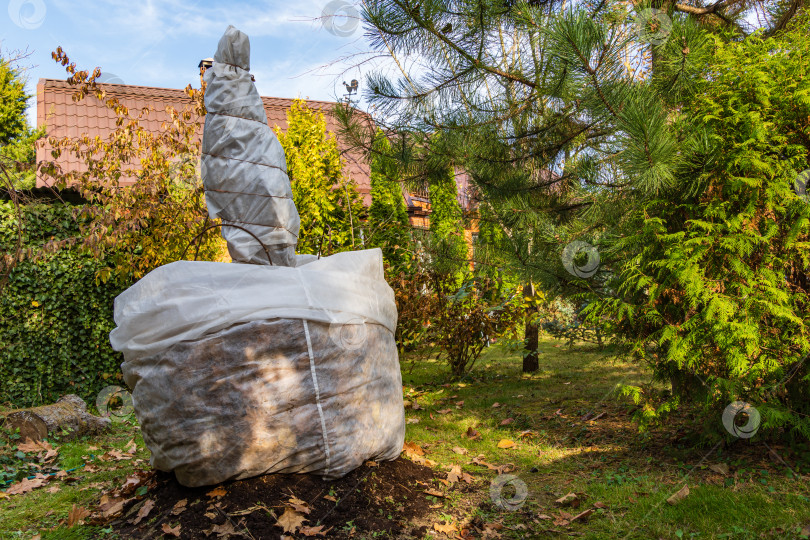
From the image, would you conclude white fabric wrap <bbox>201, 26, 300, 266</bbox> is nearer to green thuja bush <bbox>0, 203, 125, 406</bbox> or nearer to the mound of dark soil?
the mound of dark soil

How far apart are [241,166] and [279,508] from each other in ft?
6.37

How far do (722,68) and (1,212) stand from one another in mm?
6956

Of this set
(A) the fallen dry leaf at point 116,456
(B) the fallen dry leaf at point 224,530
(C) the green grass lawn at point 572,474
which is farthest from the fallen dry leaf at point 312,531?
(A) the fallen dry leaf at point 116,456

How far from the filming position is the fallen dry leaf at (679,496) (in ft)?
9.55

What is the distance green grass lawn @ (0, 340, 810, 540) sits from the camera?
8.98 feet

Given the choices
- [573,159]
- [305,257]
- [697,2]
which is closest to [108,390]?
[305,257]

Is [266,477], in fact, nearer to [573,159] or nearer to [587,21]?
[587,21]

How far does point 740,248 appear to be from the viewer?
3201 millimetres

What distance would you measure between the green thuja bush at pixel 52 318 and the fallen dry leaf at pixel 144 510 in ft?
12.5

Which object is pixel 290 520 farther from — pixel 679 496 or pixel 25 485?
pixel 25 485

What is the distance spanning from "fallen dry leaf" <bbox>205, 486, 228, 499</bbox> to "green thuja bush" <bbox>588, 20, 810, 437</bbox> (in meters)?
2.54

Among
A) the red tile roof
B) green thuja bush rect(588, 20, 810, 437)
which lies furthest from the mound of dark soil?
the red tile roof

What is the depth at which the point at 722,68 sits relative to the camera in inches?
139

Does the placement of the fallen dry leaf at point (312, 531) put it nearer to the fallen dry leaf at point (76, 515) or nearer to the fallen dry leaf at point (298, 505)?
the fallen dry leaf at point (298, 505)
